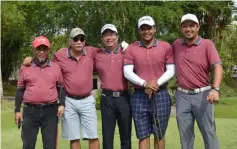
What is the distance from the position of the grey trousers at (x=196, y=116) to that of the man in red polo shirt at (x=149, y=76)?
26 cm

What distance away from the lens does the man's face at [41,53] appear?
211 inches

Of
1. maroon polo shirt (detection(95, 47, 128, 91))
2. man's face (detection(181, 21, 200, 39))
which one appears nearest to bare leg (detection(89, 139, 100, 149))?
maroon polo shirt (detection(95, 47, 128, 91))

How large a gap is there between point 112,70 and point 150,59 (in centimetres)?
60

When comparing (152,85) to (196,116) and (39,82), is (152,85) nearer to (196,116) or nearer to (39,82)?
(196,116)

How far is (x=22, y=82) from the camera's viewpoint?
537cm

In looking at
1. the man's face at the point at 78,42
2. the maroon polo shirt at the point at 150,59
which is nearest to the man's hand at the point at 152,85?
the maroon polo shirt at the point at 150,59

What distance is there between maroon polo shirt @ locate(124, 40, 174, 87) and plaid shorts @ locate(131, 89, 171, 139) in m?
0.26

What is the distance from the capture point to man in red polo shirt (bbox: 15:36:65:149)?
527cm

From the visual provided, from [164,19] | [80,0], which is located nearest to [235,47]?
[164,19]

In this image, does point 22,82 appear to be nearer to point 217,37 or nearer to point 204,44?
Answer: point 204,44

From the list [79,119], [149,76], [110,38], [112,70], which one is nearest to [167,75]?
[149,76]

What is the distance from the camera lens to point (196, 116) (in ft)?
17.0

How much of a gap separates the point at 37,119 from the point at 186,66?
2.13 meters

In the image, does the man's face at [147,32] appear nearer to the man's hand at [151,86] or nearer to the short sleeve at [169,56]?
the short sleeve at [169,56]
